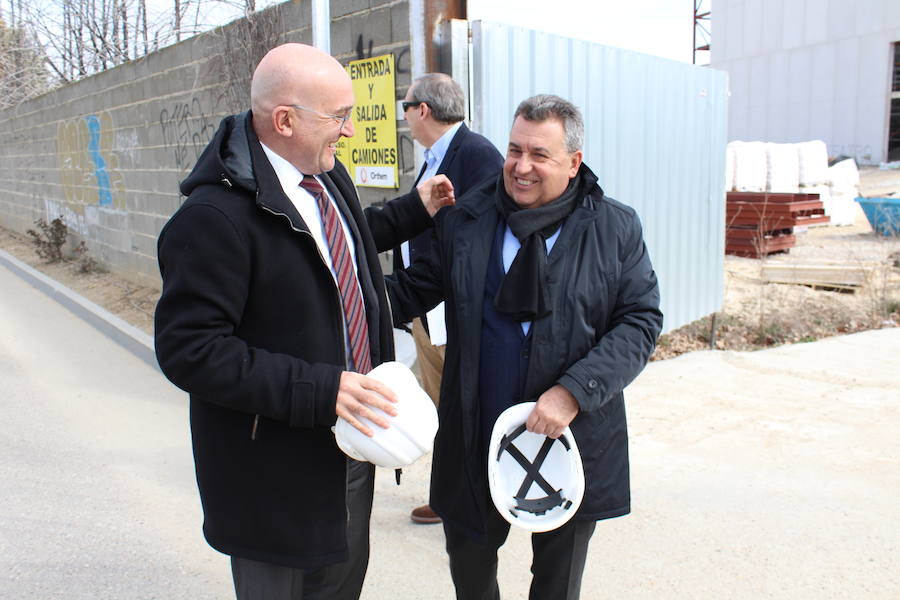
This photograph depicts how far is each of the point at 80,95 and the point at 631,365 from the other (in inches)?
429

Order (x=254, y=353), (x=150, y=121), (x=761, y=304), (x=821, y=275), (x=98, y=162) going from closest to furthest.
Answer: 1. (x=254, y=353)
2. (x=761, y=304)
3. (x=150, y=121)
4. (x=821, y=275)
5. (x=98, y=162)

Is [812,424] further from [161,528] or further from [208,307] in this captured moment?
[208,307]

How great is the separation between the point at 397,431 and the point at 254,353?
384 millimetres

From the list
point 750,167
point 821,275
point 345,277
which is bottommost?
point 821,275

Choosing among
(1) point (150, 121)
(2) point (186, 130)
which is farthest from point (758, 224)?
(1) point (150, 121)

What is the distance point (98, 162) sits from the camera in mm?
10648

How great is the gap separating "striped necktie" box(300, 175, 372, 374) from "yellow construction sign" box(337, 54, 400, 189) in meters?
3.05

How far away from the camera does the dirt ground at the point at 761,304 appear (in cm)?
745

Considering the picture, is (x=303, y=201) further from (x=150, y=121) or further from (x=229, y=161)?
(x=150, y=121)

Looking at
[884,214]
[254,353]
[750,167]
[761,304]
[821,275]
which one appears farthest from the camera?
[750,167]

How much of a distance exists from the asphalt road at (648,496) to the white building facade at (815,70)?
35.6 meters

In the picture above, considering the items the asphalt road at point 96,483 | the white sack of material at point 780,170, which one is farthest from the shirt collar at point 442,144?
the white sack of material at point 780,170

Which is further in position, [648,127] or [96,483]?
[648,127]

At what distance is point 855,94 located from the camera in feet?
122
